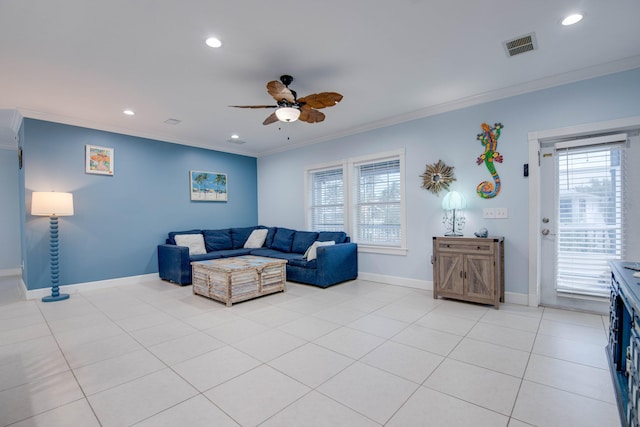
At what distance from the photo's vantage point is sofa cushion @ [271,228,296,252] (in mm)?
5905

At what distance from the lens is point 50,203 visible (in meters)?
4.08

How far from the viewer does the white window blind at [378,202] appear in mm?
4949

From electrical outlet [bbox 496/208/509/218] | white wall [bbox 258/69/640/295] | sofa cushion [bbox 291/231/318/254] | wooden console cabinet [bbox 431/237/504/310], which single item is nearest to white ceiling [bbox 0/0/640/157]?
white wall [bbox 258/69/640/295]

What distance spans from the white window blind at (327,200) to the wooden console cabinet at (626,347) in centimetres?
393

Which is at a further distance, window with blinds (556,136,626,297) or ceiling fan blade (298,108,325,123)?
ceiling fan blade (298,108,325,123)

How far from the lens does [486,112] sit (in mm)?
3953

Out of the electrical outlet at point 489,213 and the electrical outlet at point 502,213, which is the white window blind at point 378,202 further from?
the electrical outlet at point 502,213

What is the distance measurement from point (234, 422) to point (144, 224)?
4691mm

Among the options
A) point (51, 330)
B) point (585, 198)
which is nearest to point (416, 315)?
point (585, 198)

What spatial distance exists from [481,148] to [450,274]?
5.67 ft

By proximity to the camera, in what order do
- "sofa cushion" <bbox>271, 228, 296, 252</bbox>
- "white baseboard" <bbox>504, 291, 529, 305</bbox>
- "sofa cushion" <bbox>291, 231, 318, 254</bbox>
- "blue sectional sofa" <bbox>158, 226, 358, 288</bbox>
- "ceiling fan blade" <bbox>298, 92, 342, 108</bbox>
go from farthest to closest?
"sofa cushion" <bbox>271, 228, 296, 252</bbox> < "sofa cushion" <bbox>291, 231, 318, 254</bbox> < "blue sectional sofa" <bbox>158, 226, 358, 288</bbox> < "white baseboard" <bbox>504, 291, 529, 305</bbox> < "ceiling fan blade" <bbox>298, 92, 342, 108</bbox>

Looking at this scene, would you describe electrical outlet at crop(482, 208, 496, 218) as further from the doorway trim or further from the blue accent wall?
the blue accent wall

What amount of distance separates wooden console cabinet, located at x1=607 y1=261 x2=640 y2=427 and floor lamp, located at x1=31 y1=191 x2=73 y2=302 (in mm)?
5784

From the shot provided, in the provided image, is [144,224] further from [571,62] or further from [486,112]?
[571,62]
